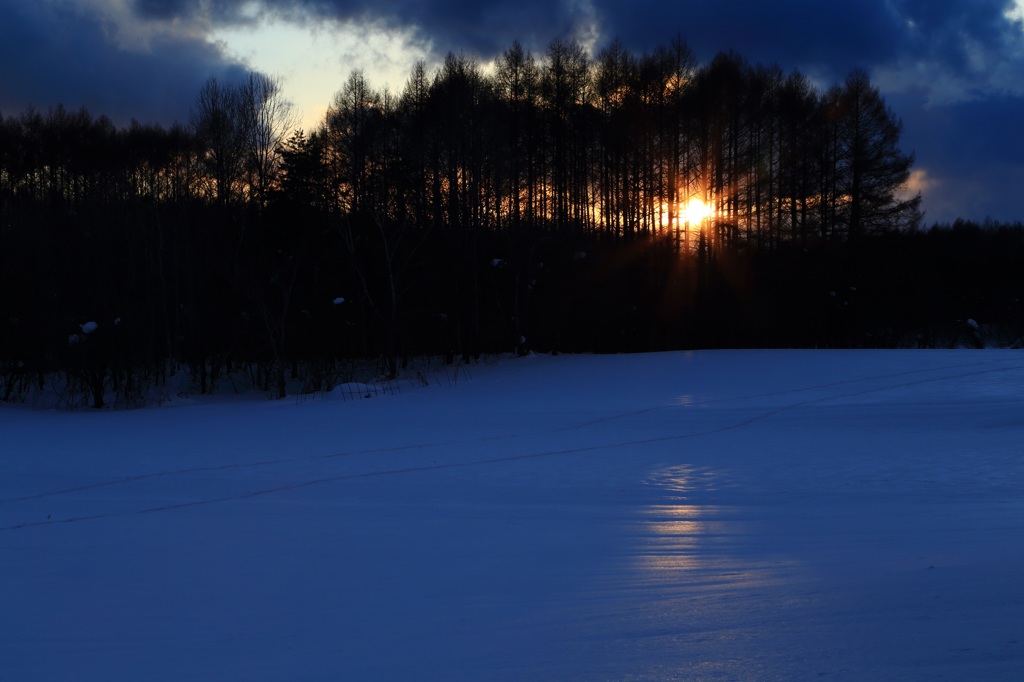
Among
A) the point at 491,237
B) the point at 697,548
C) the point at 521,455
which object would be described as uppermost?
the point at 491,237

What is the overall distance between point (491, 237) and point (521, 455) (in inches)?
822

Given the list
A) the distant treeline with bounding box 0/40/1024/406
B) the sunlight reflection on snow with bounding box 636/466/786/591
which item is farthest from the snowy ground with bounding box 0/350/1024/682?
the distant treeline with bounding box 0/40/1024/406

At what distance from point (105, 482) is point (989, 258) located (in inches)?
1729

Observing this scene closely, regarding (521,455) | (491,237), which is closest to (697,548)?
(521,455)

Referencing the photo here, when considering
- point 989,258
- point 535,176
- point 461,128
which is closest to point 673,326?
point 535,176

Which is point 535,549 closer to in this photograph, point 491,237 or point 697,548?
point 697,548

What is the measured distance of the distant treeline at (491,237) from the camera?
94.0 ft

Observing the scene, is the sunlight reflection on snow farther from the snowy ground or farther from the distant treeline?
the distant treeline

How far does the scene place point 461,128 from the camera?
3066cm

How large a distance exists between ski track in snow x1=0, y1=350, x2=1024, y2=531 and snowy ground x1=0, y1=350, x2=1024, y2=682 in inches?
3.7

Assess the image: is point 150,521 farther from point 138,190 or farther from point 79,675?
point 138,190

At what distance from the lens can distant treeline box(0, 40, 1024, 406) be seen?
28.6m

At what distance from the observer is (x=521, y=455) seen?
1244 centimetres

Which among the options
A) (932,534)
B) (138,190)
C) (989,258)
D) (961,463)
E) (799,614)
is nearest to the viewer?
(799,614)
